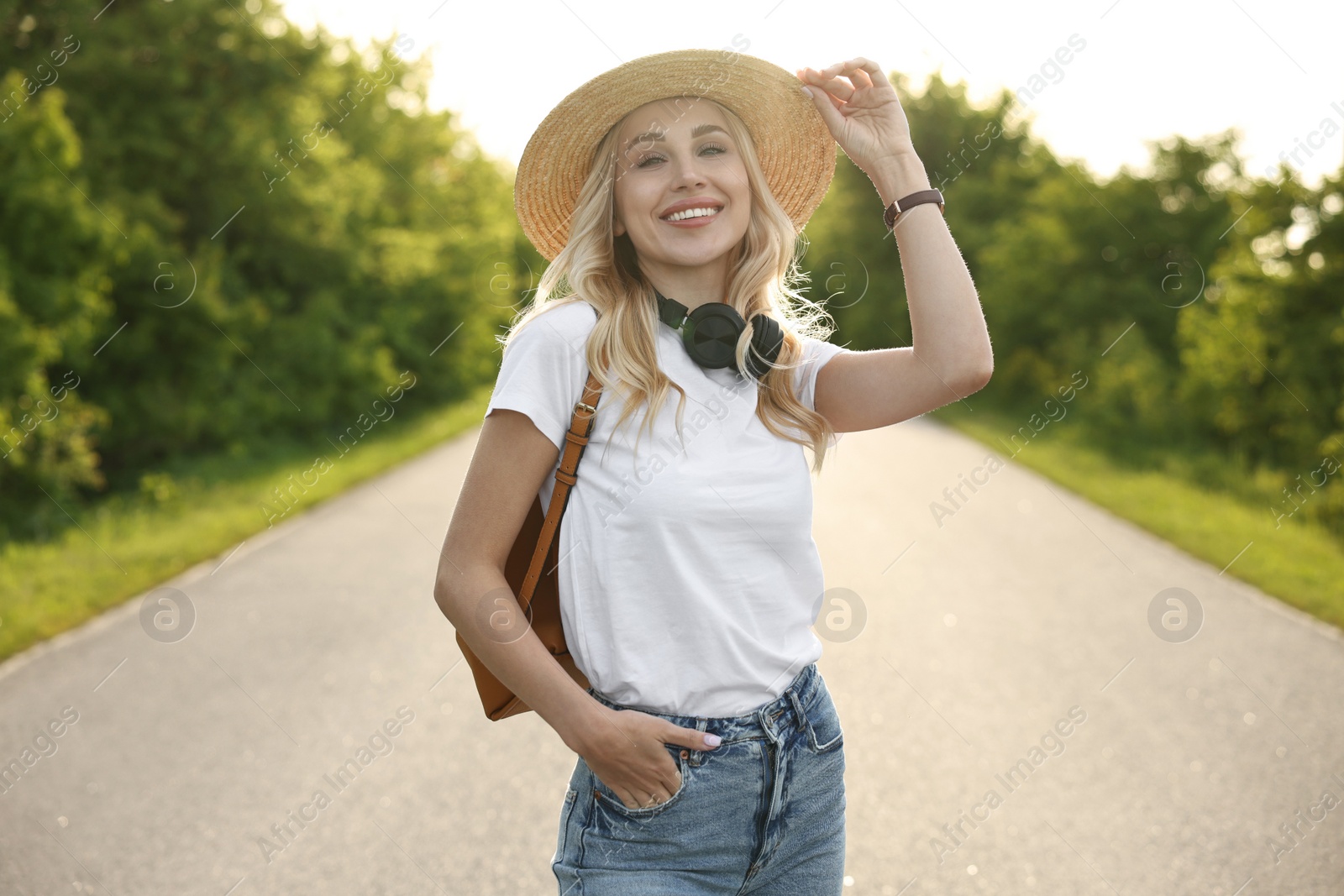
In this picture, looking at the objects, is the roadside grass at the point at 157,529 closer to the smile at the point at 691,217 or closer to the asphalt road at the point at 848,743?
the asphalt road at the point at 848,743

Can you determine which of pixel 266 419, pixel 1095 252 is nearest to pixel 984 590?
pixel 266 419

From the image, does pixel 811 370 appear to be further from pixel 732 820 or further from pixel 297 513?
pixel 297 513

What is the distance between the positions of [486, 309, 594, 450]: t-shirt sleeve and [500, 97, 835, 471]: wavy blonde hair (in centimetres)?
3

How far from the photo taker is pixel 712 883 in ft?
5.97

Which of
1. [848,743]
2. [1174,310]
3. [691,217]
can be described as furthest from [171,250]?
[1174,310]

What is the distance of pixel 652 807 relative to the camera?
1.75m

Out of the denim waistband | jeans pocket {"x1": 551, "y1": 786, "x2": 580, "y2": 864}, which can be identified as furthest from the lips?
jeans pocket {"x1": 551, "y1": 786, "x2": 580, "y2": 864}

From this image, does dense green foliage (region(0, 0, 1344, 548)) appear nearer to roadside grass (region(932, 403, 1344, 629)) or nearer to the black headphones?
roadside grass (region(932, 403, 1344, 629))

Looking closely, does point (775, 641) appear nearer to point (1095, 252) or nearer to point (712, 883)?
point (712, 883)

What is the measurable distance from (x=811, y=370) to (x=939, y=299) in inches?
11.1

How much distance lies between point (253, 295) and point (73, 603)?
1026cm

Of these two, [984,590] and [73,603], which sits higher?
[984,590]

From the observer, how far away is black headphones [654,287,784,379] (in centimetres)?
188

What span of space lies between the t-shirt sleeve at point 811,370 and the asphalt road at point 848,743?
2.34 metres
